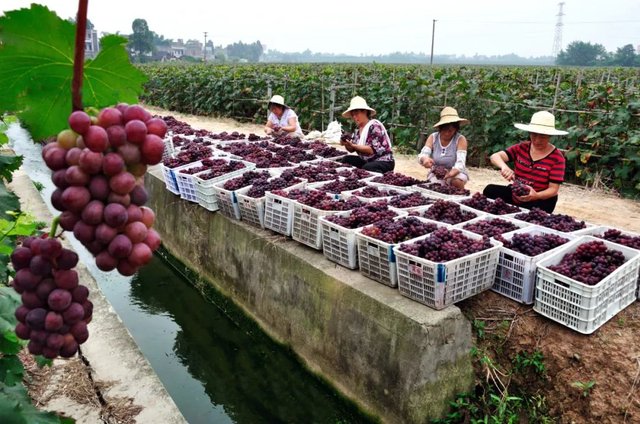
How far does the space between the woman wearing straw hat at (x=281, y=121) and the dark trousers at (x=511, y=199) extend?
12.6 ft

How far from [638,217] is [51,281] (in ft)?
26.4

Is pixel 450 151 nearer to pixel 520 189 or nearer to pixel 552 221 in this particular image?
pixel 520 189

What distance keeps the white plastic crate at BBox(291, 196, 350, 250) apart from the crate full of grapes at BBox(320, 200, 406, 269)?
0.37 feet

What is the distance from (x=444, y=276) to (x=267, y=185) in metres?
2.36

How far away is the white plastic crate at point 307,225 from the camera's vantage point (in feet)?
13.9

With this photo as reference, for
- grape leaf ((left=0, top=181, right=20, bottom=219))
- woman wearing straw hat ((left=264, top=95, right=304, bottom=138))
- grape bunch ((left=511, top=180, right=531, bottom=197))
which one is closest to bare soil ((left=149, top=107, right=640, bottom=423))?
grape bunch ((left=511, top=180, right=531, bottom=197))

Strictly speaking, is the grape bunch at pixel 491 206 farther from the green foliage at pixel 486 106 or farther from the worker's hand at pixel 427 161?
the green foliage at pixel 486 106

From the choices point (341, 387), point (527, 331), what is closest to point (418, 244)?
point (527, 331)

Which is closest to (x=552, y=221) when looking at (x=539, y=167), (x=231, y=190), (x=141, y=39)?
(x=539, y=167)

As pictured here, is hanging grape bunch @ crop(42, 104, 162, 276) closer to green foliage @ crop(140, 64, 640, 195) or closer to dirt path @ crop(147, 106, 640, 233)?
dirt path @ crop(147, 106, 640, 233)

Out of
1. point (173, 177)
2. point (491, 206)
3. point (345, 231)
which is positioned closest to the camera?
point (345, 231)

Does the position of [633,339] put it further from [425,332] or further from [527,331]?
[425,332]

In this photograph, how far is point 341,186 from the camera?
5059 mm

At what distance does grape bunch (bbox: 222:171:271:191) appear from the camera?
5.32 metres
